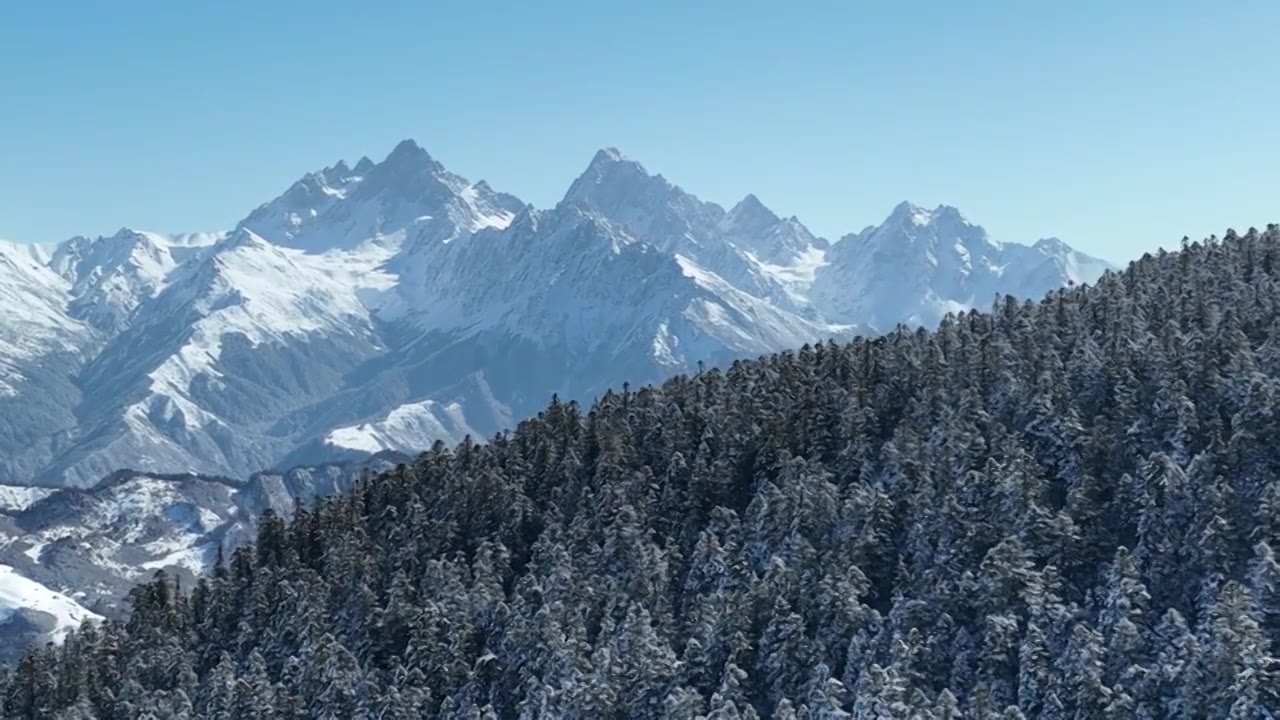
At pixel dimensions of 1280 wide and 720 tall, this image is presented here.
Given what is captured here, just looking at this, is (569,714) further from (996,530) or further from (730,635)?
(996,530)

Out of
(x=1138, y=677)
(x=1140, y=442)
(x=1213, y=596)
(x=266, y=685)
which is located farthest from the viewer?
(x=266, y=685)

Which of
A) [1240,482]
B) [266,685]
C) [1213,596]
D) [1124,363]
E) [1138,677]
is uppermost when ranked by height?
[1124,363]

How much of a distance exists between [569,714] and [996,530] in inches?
1904

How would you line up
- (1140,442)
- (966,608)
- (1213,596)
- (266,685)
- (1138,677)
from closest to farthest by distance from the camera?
A: (1138,677)
(1213,596)
(966,608)
(1140,442)
(266,685)

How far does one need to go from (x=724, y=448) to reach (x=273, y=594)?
225 ft

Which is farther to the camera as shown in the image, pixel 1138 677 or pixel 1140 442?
pixel 1140 442

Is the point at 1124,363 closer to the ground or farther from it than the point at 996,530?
farther from it

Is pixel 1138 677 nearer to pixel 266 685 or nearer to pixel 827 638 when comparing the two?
pixel 827 638

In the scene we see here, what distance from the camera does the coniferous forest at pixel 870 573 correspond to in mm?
125000

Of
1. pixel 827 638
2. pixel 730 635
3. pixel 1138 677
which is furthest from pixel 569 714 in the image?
pixel 1138 677

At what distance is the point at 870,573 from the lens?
15162 centimetres

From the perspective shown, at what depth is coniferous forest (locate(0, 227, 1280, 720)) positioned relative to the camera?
125000mm

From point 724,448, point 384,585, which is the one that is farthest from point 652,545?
point 384,585

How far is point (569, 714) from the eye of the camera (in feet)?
465
